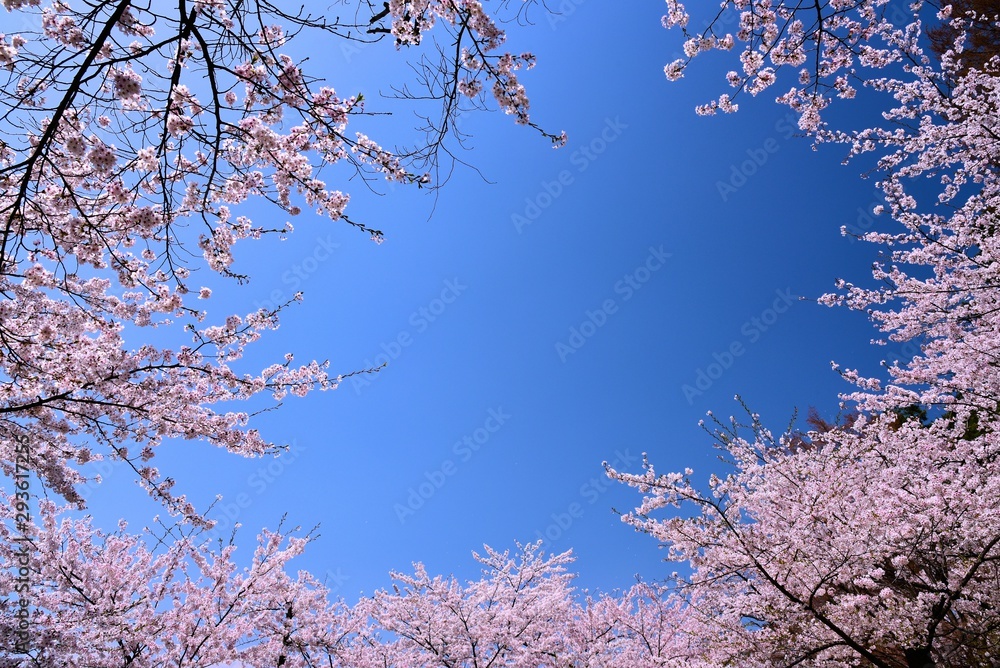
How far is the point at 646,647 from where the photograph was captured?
13.5m

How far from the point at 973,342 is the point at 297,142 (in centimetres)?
1003

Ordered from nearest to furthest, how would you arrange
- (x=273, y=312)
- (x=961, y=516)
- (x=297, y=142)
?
(x=297, y=142) → (x=961, y=516) → (x=273, y=312)

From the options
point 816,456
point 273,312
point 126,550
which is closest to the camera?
point 273,312

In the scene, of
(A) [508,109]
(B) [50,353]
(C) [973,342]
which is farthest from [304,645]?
(C) [973,342]

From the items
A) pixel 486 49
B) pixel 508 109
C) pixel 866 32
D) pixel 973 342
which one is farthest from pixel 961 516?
pixel 486 49

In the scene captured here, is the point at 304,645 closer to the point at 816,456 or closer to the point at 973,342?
the point at 816,456

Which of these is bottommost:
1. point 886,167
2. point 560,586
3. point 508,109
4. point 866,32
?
point 560,586

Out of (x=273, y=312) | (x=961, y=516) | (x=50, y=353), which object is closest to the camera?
(x=50, y=353)

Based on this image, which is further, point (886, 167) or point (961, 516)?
point (886, 167)

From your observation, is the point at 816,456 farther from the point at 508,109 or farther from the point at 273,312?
the point at 273,312

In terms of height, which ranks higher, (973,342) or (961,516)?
(973,342)

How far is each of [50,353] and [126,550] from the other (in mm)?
6509

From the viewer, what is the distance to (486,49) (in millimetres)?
4062

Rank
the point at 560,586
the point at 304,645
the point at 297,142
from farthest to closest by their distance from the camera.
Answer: the point at 560,586, the point at 304,645, the point at 297,142
